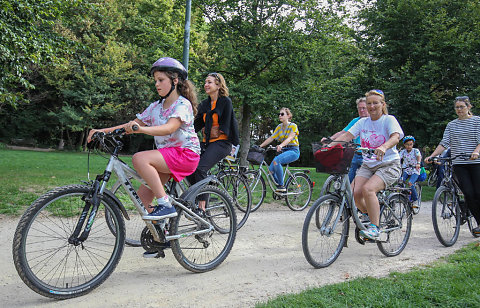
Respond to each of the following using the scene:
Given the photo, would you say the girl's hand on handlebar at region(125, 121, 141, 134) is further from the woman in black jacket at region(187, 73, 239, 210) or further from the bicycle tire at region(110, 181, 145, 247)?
the woman in black jacket at region(187, 73, 239, 210)

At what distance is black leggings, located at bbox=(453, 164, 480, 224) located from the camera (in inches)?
Result: 218

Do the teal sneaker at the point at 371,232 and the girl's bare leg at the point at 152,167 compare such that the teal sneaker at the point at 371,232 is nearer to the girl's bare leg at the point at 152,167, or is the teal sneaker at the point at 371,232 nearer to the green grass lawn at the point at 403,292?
the green grass lawn at the point at 403,292

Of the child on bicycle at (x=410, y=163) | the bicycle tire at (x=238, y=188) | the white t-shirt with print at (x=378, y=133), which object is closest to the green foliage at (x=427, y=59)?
the child on bicycle at (x=410, y=163)

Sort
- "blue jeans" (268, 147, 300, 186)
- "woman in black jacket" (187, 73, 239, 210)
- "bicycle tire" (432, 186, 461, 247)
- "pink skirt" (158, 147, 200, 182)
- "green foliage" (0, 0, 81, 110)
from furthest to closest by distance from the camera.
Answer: "blue jeans" (268, 147, 300, 186), "green foliage" (0, 0, 81, 110), "bicycle tire" (432, 186, 461, 247), "woman in black jacket" (187, 73, 239, 210), "pink skirt" (158, 147, 200, 182)

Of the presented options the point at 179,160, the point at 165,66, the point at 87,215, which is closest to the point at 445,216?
the point at 179,160

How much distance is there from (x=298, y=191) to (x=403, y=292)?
4.95 meters

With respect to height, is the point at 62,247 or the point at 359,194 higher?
the point at 359,194

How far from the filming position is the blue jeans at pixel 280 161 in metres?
7.64

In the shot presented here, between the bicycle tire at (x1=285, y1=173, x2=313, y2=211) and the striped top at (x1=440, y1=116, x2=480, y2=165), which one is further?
the bicycle tire at (x1=285, y1=173, x2=313, y2=211)

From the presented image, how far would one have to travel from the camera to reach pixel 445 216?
5.45 metres

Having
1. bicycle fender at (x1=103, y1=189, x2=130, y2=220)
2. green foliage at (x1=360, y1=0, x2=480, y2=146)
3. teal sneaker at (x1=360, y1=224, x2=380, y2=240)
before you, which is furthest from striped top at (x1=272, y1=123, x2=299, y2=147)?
green foliage at (x1=360, y1=0, x2=480, y2=146)

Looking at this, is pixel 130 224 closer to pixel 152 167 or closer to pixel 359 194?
pixel 152 167

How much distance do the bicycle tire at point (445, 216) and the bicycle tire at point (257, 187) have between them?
9.70 feet

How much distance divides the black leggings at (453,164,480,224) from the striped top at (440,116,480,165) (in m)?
0.10
